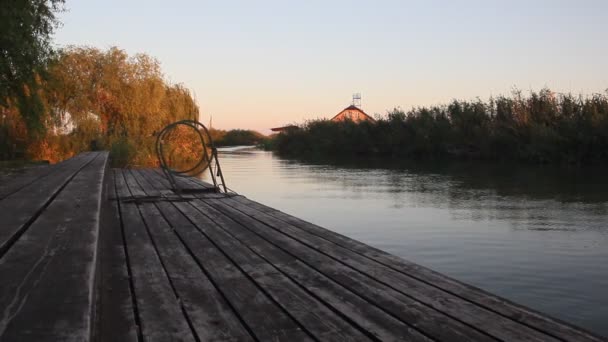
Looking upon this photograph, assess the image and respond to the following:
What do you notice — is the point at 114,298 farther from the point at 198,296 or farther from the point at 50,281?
the point at 50,281

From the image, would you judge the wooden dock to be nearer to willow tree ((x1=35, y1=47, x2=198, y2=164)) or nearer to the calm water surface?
the calm water surface

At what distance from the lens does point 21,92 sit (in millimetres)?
11312

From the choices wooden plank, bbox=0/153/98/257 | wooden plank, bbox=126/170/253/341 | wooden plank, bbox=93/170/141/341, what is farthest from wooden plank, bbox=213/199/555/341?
wooden plank, bbox=0/153/98/257

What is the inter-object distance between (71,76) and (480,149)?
2167 cm

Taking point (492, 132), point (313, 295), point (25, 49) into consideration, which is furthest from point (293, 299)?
point (492, 132)

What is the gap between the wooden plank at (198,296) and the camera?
7.77 feet

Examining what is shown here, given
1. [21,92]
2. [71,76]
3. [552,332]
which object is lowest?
[552,332]

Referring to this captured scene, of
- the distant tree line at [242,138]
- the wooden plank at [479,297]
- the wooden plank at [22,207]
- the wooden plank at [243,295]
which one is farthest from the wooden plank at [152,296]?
the distant tree line at [242,138]

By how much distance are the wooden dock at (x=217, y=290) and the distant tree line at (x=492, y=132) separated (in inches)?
906

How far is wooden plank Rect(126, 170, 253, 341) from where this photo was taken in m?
2.37

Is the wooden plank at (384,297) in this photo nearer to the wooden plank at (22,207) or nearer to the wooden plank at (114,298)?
the wooden plank at (114,298)

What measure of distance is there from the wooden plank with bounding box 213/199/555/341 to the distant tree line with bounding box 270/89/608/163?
75.0 ft

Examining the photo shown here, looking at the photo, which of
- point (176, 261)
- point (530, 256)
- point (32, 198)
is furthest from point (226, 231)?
point (530, 256)

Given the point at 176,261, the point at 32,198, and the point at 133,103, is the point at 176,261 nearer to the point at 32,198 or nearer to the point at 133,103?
the point at 32,198
